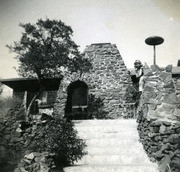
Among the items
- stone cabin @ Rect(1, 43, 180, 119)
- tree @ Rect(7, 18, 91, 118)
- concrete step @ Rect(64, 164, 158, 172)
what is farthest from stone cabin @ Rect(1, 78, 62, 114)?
concrete step @ Rect(64, 164, 158, 172)

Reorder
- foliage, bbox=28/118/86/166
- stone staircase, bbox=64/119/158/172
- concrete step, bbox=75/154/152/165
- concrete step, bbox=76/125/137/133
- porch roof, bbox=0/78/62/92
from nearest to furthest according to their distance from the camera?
stone staircase, bbox=64/119/158/172 → concrete step, bbox=75/154/152/165 → foliage, bbox=28/118/86/166 → concrete step, bbox=76/125/137/133 → porch roof, bbox=0/78/62/92

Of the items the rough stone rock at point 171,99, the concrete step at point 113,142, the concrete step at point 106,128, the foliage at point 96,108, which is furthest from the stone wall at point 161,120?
the foliage at point 96,108

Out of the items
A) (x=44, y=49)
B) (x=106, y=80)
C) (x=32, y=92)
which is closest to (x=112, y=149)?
(x=44, y=49)

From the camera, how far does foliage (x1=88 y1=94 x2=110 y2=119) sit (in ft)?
40.2

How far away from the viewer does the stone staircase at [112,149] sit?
5.43m

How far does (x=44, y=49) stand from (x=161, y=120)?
544cm

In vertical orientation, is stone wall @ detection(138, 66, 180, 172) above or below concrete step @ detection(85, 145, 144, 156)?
above

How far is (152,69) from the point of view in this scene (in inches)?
285

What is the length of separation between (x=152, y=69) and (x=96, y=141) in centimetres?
294

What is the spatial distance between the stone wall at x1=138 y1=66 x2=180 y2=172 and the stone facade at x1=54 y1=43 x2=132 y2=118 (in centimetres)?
522

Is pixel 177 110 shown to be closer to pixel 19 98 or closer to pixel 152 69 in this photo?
pixel 152 69

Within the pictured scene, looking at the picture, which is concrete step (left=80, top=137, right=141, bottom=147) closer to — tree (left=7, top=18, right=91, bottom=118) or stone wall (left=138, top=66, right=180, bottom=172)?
stone wall (left=138, top=66, right=180, bottom=172)

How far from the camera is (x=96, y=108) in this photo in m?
12.4

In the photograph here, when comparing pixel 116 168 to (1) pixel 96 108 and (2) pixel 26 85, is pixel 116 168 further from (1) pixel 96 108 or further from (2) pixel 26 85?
(2) pixel 26 85
